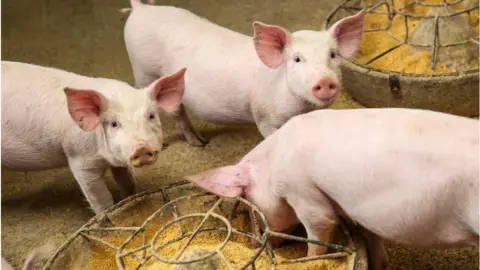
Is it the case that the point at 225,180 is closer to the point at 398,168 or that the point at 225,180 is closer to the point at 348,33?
the point at 398,168

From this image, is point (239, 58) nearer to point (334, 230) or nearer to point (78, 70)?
point (334, 230)

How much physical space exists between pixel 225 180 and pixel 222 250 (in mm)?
218

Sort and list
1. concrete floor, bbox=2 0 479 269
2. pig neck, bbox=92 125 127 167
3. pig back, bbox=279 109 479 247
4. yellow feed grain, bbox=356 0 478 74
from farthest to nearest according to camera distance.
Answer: yellow feed grain, bbox=356 0 478 74 < concrete floor, bbox=2 0 479 269 < pig neck, bbox=92 125 127 167 < pig back, bbox=279 109 479 247

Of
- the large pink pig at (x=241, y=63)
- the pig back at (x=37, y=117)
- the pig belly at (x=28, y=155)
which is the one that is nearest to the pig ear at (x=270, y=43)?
the large pink pig at (x=241, y=63)

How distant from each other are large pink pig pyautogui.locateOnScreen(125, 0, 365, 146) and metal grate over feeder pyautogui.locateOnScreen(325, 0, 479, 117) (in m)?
0.44

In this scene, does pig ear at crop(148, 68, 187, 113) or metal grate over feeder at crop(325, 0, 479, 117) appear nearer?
pig ear at crop(148, 68, 187, 113)

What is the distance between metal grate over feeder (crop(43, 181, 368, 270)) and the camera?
67.1 inches

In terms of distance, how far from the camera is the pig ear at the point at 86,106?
74.9 inches

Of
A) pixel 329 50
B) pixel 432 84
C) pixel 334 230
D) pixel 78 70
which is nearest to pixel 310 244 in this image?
pixel 334 230

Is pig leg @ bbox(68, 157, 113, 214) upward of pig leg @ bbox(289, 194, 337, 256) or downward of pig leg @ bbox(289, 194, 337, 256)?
downward

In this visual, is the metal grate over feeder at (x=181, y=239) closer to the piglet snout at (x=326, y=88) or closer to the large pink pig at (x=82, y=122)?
the large pink pig at (x=82, y=122)

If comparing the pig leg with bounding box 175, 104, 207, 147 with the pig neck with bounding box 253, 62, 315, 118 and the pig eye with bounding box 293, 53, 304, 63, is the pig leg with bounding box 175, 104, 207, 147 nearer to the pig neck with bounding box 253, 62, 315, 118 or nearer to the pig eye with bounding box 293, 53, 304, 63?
the pig neck with bounding box 253, 62, 315, 118

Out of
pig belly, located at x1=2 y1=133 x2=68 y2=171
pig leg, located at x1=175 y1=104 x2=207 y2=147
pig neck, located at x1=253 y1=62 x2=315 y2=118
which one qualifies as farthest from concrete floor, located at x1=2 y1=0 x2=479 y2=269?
pig neck, located at x1=253 y1=62 x2=315 y2=118

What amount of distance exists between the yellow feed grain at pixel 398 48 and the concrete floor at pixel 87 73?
10.4 inches
